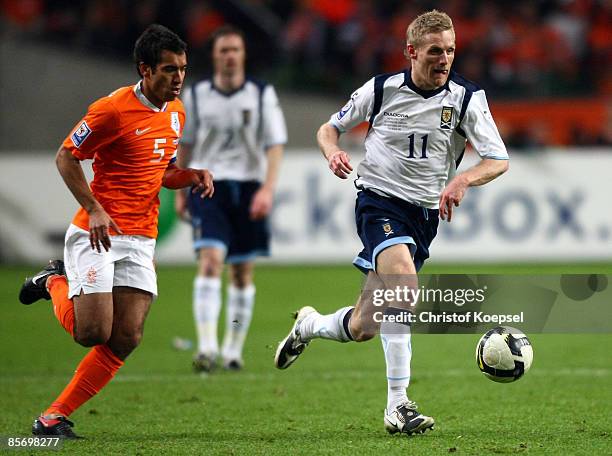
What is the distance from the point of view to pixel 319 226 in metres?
15.6

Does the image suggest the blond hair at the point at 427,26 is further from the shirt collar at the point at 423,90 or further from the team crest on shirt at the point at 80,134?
the team crest on shirt at the point at 80,134

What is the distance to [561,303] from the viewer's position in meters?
7.22

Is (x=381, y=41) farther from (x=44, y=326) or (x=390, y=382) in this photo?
(x=390, y=382)

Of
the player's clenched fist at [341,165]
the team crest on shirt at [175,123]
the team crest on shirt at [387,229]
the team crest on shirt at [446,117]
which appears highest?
the team crest on shirt at [446,117]

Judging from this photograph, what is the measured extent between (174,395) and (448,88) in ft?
9.27

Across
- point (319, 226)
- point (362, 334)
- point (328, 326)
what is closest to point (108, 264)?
point (328, 326)

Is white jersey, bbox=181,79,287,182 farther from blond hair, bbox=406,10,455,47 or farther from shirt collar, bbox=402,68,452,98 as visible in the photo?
blond hair, bbox=406,10,455,47

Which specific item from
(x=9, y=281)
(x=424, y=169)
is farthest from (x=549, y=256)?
(x=424, y=169)

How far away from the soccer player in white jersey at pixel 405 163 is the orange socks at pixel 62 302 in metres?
1.39

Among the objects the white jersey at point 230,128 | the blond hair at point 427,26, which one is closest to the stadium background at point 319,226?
the white jersey at point 230,128

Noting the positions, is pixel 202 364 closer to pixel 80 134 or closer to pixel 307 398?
pixel 307 398

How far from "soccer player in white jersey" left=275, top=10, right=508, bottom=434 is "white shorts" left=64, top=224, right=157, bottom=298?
3.50ft

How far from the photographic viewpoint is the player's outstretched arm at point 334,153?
582 cm

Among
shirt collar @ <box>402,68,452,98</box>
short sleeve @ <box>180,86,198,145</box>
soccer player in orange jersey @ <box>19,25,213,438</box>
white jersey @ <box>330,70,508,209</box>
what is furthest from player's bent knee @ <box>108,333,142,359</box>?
short sleeve @ <box>180,86,198,145</box>
